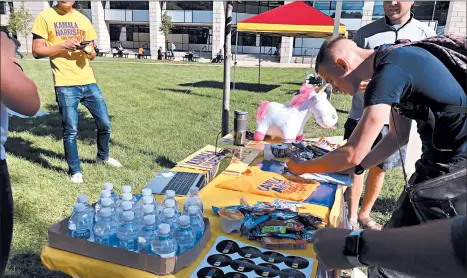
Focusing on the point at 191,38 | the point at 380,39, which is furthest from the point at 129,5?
the point at 380,39

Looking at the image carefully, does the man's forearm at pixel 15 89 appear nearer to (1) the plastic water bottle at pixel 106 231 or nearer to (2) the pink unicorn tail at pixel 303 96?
(1) the plastic water bottle at pixel 106 231

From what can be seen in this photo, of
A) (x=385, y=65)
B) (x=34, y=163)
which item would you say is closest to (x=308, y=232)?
(x=385, y=65)

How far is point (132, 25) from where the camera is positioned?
98.8ft

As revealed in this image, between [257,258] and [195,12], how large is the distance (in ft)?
93.8

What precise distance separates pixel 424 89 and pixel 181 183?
1.28 meters

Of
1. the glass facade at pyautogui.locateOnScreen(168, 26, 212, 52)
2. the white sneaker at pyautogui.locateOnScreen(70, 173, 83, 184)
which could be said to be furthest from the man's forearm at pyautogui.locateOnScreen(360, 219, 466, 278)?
the glass facade at pyautogui.locateOnScreen(168, 26, 212, 52)

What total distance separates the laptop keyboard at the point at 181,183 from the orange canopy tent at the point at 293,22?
6.65m

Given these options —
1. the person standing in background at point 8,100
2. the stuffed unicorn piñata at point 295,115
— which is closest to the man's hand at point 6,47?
the person standing in background at point 8,100

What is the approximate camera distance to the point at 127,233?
4.21 feet

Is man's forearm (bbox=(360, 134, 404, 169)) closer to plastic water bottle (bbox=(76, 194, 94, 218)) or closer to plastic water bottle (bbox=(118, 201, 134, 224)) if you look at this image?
plastic water bottle (bbox=(118, 201, 134, 224))

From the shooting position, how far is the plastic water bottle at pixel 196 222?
137 centimetres

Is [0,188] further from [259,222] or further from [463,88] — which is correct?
[463,88]

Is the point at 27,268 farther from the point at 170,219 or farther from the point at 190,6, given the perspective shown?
the point at 190,6

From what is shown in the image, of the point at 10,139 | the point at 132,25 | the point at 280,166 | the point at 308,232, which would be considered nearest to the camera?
the point at 308,232
